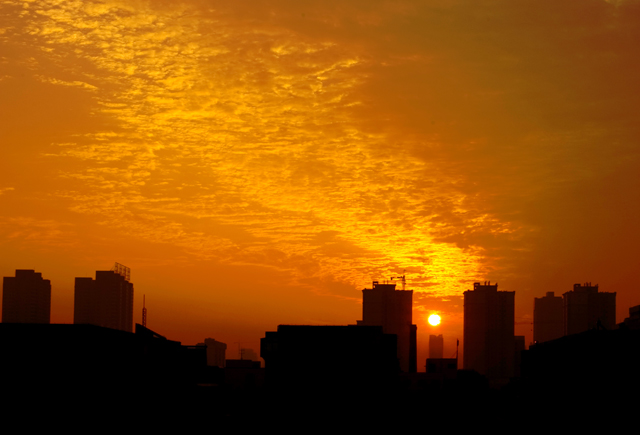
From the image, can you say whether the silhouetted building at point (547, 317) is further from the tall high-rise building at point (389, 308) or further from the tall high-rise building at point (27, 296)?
the tall high-rise building at point (27, 296)

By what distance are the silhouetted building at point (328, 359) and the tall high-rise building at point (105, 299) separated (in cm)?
11769

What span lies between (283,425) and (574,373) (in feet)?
42.0

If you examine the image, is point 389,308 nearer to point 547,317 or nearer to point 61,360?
point 547,317

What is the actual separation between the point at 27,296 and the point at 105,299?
571 inches

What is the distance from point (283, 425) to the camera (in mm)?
31719

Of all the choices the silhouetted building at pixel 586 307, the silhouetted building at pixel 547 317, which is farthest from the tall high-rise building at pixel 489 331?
the silhouetted building at pixel 547 317

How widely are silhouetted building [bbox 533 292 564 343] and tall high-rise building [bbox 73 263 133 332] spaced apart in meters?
94.5

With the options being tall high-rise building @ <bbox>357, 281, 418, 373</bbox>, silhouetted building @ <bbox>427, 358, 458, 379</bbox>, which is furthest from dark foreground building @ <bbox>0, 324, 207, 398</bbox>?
tall high-rise building @ <bbox>357, 281, 418, 373</bbox>

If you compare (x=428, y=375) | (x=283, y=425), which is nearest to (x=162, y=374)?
(x=283, y=425)

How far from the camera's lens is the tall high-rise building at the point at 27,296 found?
14138cm

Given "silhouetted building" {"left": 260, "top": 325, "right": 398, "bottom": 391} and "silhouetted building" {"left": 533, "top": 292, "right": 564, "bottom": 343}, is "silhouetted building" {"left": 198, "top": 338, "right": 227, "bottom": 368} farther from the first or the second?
"silhouetted building" {"left": 260, "top": 325, "right": 398, "bottom": 391}

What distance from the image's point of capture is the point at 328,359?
3241 centimetres

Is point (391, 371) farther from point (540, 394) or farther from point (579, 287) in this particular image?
point (579, 287)

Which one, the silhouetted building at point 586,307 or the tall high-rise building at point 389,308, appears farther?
the silhouetted building at point 586,307
